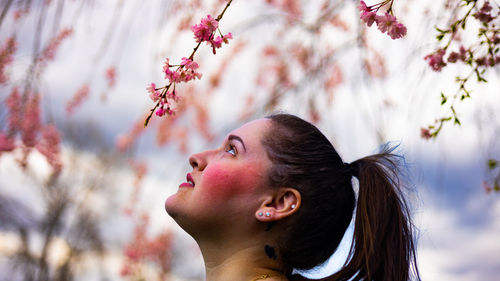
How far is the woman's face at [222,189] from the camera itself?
148 cm

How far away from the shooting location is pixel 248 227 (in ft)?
4.93

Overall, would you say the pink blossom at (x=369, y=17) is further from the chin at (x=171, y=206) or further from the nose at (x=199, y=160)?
the chin at (x=171, y=206)

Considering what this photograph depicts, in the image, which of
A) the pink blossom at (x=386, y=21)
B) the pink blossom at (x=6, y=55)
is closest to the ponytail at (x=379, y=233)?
the pink blossom at (x=386, y=21)

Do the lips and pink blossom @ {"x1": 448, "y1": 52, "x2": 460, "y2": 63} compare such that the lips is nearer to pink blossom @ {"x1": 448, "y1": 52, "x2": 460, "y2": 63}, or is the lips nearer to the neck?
the neck

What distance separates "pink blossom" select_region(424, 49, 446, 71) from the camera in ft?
6.40

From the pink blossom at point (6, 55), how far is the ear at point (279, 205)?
180 cm

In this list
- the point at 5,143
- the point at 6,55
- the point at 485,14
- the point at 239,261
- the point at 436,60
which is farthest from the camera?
the point at 5,143

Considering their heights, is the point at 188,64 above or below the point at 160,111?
above

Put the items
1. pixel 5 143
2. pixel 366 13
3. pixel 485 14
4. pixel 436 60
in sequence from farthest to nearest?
pixel 5 143 < pixel 436 60 < pixel 485 14 < pixel 366 13

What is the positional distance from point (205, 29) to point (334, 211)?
0.69 metres

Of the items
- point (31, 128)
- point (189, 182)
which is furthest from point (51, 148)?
point (189, 182)

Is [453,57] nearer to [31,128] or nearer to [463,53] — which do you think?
[463,53]

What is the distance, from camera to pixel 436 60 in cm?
196

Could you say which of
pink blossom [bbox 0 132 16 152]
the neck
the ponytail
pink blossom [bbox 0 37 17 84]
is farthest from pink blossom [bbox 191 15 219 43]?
pink blossom [bbox 0 132 16 152]
